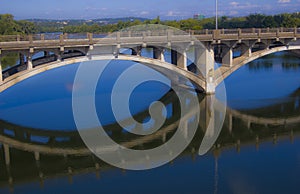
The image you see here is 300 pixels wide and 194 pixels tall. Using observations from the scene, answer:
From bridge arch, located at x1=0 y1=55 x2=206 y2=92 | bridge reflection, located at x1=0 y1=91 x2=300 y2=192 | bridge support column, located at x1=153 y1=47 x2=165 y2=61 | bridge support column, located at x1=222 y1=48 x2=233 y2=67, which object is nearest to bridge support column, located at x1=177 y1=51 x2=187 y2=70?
bridge arch, located at x1=0 y1=55 x2=206 y2=92

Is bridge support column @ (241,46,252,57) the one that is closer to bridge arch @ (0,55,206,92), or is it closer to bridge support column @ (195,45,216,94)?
bridge support column @ (195,45,216,94)

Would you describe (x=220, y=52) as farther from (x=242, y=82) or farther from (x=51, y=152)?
(x=51, y=152)

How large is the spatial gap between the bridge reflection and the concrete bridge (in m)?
3.29

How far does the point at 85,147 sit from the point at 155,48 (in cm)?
1019

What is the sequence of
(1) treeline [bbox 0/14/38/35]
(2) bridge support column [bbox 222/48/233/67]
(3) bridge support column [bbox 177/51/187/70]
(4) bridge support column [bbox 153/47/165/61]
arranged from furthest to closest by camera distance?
1. (1) treeline [bbox 0/14/38/35]
2. (2) bridge support column [bbox 222/48/233/67]
3. (3) bridge support column [bbox 177/51/187/70]
4. (4) bridge support column [bbox 153/47/165/61]

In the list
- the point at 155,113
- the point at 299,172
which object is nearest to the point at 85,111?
the point at 155,113

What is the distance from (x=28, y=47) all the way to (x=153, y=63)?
813cm

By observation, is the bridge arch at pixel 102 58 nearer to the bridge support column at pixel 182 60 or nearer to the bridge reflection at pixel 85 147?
the bridge support column at pixel 182 60

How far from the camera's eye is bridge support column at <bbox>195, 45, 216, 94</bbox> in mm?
27562

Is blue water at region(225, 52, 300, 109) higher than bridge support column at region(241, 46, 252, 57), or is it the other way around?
bridge support column at region(241, 46, 252, 57)

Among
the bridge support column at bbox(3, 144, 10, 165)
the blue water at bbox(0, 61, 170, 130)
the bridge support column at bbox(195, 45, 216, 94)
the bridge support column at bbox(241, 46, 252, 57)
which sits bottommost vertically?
the bridge support column at bbox(3, 144, 10, 165)

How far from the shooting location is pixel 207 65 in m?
27.5

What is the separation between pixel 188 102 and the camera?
89.4 ft

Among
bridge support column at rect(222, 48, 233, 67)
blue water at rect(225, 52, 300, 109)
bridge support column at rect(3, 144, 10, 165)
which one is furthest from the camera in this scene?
bridge support column at rect(222, 48, 233, 67)
